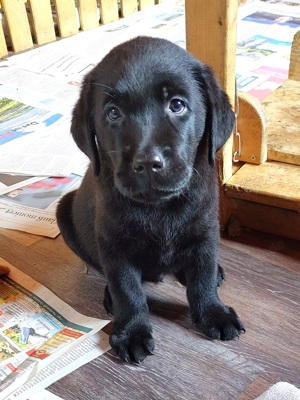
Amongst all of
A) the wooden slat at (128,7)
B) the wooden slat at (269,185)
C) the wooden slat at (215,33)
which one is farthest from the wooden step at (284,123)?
the wooden slat at (128,7)

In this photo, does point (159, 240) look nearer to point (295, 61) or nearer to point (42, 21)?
point (295, 61)

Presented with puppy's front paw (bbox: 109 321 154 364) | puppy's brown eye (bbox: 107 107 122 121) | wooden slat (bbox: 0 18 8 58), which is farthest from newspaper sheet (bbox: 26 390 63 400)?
wooden slat (bbox: 0 18 8 58)

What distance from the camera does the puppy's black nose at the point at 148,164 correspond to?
1044mm

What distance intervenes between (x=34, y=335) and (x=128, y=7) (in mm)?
2957

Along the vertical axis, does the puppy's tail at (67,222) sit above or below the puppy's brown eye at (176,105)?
below

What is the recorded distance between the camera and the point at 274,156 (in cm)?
175

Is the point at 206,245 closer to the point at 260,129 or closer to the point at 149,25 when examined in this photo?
the point at 260,129

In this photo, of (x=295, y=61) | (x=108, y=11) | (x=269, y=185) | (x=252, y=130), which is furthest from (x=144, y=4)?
(x=269, y=185)

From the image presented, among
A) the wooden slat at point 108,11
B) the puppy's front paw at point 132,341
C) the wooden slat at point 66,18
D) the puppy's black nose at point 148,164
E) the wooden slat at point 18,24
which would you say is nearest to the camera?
the puppy's black nose at point 148,164

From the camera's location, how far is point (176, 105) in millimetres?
1113

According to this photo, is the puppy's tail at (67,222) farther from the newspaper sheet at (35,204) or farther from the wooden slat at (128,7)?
the wooden slat at (128,7)

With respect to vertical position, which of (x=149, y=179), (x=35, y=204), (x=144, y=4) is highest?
(x=149, y=179)

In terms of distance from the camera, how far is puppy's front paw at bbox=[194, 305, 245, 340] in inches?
52.4

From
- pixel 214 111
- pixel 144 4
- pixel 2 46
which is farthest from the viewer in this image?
pixel 144 4
